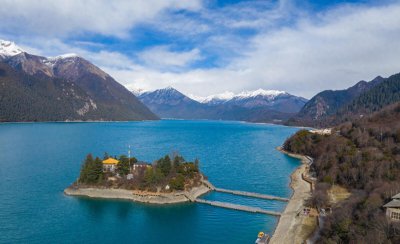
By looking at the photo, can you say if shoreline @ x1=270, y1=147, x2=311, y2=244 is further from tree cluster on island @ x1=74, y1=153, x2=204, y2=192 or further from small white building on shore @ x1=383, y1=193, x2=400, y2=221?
tree cluster on island @ x1=74, y1=153, x2=204, y2=192

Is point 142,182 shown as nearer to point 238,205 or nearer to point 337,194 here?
point 238,205

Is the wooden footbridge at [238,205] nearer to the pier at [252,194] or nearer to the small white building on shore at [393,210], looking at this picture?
the pier at [252,194]

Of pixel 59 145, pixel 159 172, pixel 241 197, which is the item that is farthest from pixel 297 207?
pixel 59 145

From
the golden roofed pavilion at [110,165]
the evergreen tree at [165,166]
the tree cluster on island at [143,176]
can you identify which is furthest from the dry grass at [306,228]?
the golden roofed pavilion at [110,165]

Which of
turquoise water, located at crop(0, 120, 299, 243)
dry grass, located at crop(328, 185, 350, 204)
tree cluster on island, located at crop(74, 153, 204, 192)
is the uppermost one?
tree cluster on island, located at crop(74, 153, 204, 192)

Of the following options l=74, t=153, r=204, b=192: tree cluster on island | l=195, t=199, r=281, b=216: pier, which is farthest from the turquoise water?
l=74, t=153, r=204, b=192: tree cluster on island

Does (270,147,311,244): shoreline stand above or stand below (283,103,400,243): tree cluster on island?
below
